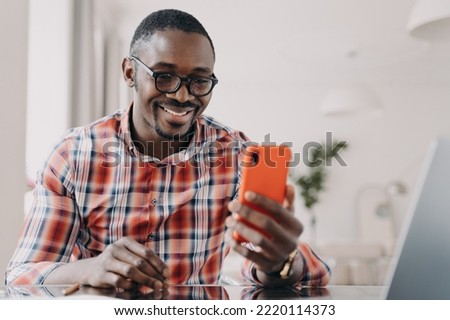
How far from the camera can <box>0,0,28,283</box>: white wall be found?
161cm

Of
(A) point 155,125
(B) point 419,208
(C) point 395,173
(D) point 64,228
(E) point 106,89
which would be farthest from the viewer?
(C) point 395,173

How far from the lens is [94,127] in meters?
1.36

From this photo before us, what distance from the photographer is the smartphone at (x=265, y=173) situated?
0.78 m

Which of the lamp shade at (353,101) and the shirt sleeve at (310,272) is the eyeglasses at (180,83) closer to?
the shirt sleeve at (310,272)

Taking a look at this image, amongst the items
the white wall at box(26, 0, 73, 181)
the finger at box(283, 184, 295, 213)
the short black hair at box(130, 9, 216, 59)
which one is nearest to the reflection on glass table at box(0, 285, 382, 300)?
the finger at box(283, 184, 295, 213)

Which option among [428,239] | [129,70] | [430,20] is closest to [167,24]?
[129,70]

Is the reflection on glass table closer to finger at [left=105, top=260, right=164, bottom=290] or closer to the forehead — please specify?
finger at [left=105, top=260, right=164, bottom=290]

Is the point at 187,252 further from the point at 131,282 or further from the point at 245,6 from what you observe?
the point at 245,6

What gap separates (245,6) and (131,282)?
3.58 meters

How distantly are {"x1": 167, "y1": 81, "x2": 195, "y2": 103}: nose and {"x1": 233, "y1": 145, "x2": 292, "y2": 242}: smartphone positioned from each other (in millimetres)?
519

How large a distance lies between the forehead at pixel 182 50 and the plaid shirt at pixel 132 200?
0.64 ft

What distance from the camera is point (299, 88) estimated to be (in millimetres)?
6430

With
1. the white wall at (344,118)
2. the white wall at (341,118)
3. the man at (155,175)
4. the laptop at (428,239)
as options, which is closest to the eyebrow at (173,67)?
the man at (155,175)
